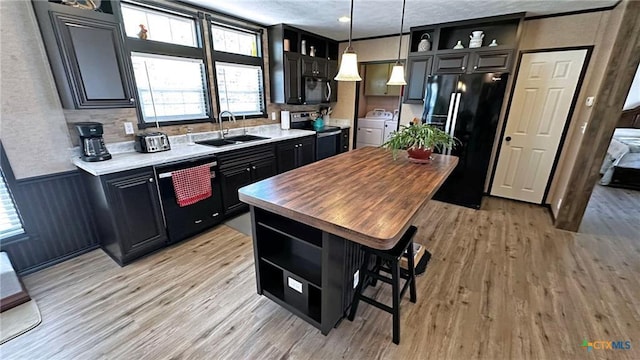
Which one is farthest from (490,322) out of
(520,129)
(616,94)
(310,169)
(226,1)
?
(226,1)

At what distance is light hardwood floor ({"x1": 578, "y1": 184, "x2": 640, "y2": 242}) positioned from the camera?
9.80 feet

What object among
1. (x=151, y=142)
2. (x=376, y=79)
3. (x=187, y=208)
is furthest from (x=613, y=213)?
(x=151, y=142)

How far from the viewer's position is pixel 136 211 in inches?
89.4

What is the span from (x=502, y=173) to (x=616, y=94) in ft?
4.98

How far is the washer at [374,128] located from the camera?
206 inches

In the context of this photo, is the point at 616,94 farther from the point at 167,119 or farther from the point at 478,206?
the point at 167,119

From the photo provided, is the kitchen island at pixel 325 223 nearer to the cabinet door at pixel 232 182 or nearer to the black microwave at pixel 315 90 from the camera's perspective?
the cabinet door at pixel 232 182

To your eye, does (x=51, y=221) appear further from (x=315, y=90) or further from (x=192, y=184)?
(x=315, y=90)

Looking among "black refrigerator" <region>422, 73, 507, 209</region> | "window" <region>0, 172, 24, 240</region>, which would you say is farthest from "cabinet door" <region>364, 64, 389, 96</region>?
"window" <region>0, 172, 24, 240</region>

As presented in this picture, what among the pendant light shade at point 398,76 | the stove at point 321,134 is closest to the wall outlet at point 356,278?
the pendant light shade at point 398,76

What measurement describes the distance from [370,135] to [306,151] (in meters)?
1.87

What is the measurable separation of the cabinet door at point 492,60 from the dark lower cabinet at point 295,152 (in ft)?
8.19

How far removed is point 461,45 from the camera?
350 cm

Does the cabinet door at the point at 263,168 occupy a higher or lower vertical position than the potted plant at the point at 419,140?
lower
